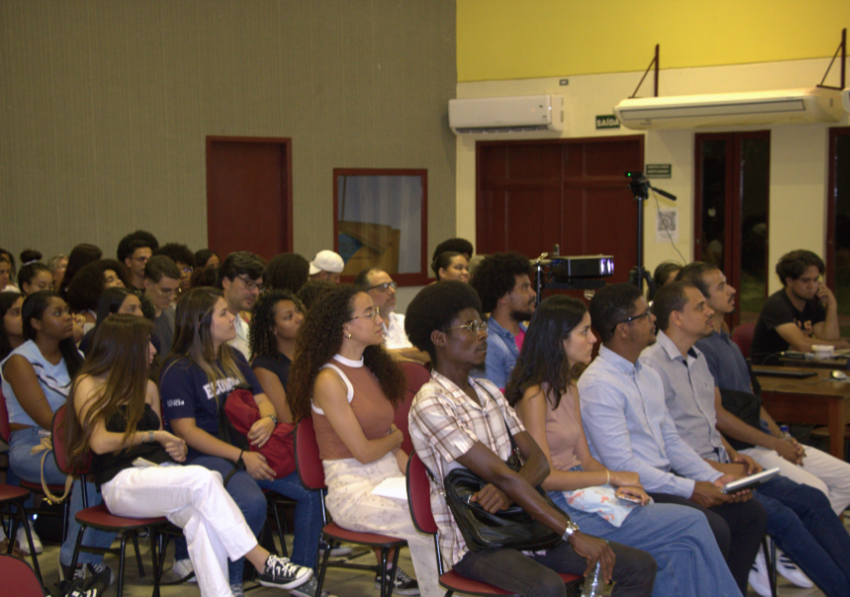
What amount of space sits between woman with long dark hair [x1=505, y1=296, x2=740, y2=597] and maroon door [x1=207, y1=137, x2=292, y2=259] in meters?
5.48

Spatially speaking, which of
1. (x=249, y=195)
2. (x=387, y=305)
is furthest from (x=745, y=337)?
(x=249, y=195)

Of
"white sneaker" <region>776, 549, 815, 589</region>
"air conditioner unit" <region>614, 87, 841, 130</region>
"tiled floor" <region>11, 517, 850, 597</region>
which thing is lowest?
"tiled floor" <region>11, 517, 850, 597</region>

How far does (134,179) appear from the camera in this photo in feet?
23.9

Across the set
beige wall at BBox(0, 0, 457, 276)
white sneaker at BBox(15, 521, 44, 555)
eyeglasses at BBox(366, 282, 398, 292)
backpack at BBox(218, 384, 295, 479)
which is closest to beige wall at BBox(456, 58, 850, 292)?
beige wall at BBox(0, 0, 457, 276)

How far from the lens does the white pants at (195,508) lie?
2.89m

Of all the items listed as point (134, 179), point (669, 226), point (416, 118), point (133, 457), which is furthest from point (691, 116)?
point (133, 457)

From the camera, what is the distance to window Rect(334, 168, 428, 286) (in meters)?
8.27

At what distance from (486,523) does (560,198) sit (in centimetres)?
649

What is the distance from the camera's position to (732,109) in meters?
7.08

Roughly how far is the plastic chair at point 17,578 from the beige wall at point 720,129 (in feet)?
23.0

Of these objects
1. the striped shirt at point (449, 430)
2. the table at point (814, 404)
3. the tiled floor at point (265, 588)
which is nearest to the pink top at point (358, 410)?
the striped shirt at point (449, 430)

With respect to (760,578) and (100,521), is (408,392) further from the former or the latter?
(760,578)

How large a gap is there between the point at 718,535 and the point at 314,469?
144 cm

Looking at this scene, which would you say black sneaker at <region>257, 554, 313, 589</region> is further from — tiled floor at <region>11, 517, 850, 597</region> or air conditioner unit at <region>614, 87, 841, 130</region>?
air conditioner unit at <region>614, 87, 841, 130</region>
